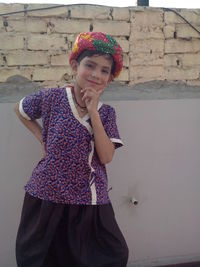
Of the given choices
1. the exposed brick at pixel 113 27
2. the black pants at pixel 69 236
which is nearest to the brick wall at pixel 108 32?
the exposed brick at pixel 113 27

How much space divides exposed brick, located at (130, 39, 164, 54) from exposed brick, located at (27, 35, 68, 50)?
1.51 feet

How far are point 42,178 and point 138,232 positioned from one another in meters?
1.09

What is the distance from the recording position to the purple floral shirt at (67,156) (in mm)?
1856

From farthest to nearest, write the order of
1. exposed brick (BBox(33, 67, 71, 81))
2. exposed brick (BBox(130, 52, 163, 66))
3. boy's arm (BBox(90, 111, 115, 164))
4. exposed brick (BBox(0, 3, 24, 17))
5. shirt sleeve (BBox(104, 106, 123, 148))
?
1. exposed brick (BBox(130, 52, 163, 66))
2. exposed brick (BBox(33, 67, 71, 81))
3. exposed brick (BBox(0, 3, 24, 17))
4. shirt sleeve (BBox(104, 106, 123, 148))
5. boy's arm (BBox(90, 111, 115, 164))

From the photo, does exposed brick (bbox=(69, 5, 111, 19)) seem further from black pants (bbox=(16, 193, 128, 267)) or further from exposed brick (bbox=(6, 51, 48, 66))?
black pants (bbox=(16, 193, 128, 267))

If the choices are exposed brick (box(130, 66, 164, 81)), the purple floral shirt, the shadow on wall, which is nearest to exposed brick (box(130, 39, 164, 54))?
exposed brick (box(130, 66, 164, 81))

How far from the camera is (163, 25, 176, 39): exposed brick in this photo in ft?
8.03

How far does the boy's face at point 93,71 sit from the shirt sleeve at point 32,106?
0.25 metres

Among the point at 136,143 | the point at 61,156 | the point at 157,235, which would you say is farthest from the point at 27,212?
the point at 157,235

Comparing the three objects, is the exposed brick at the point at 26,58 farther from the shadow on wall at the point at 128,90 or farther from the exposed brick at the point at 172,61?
the exposed brick at the point at 172,61

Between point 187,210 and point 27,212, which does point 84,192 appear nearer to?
point 27,212

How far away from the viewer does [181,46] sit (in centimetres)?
248

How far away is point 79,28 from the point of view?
2324 mm

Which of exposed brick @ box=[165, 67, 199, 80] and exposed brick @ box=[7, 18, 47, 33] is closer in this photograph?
exposed brick @ box=[7, 18, 47, 33]
